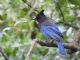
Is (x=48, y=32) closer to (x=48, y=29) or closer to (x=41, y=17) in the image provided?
(x=48, y=29)

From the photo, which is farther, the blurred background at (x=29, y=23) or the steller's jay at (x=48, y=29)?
the steller's jay at (x=48, y=29)

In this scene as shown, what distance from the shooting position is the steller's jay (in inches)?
136

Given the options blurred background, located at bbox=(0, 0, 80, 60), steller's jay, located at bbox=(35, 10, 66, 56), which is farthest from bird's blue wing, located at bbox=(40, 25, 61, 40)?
blurred background, located at bbox=(0, 0, 80, 60)

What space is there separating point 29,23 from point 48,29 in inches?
23.9

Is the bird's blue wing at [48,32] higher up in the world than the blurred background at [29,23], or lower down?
lower down

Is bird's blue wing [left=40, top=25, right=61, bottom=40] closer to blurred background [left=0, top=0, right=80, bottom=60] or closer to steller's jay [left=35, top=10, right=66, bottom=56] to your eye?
steller's jay [left=35, top=10, right=66, bottom=56]

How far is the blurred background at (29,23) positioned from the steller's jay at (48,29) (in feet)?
0.19

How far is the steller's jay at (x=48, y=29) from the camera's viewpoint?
3458mm

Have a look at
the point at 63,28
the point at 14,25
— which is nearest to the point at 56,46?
the point at 63,28

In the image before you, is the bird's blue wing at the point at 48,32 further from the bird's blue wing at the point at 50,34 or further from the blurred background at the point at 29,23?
the blurred background at the point at 29,23

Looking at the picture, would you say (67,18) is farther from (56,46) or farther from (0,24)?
(0,24)

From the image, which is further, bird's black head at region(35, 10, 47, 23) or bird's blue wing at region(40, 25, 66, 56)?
bird's black head at region(35, 10, 47, 23)

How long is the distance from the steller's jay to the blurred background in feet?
0.19

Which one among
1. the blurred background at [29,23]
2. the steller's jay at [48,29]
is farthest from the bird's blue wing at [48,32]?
the blurred background at [29,23]
